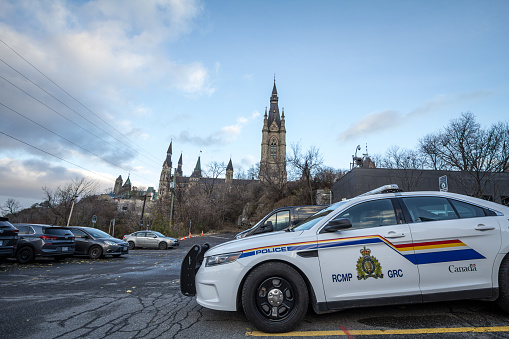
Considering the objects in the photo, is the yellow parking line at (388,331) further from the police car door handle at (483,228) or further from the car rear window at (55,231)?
the car rear window at (55,231)

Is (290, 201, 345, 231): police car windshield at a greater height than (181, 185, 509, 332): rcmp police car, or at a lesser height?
greater

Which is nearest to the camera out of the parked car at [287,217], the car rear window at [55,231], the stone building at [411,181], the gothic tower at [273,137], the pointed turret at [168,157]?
the parked car at [287,217]

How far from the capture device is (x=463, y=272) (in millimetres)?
3176

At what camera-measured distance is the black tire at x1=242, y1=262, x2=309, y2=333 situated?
→ 2.98 m

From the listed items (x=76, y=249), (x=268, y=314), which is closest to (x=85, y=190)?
(x=76, y=249)

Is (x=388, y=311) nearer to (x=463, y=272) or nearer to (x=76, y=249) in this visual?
(x=463, y=272)

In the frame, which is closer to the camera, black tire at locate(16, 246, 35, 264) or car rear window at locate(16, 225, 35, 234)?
black tire at locate(16, 246, 35, 264)

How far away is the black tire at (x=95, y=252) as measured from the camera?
12.2 meters

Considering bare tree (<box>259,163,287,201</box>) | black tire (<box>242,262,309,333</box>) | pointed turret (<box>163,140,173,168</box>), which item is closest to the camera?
black tire (<box>242,262,309,333</box>)

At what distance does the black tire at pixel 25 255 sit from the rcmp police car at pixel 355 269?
1051 centimetres

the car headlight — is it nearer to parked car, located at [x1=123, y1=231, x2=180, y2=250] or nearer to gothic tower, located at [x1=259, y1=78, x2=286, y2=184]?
parked car, located at [x1=123, y1=231, x2=180, y2=250]

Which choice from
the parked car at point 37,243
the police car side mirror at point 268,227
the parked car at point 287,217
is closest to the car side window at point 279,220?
the parked car at point 287,217

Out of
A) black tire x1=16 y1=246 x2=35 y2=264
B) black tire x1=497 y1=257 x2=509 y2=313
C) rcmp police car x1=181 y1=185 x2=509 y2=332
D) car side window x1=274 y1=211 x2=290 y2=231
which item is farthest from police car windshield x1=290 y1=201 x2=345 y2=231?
black tire x1=16 y1=246 x2=35 y2=264

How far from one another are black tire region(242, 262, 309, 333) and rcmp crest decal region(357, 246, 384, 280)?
0.69 meters
